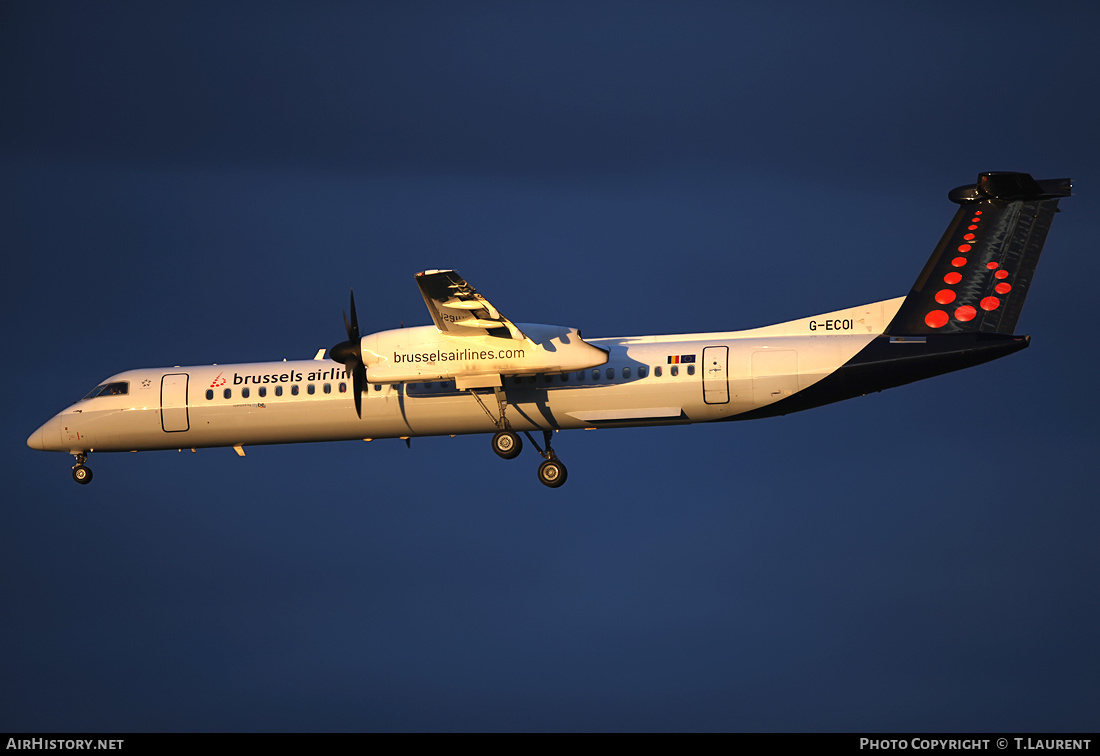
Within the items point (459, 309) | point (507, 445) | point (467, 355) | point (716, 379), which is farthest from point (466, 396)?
point (716, 379)

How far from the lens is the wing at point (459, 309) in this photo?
3466 cm

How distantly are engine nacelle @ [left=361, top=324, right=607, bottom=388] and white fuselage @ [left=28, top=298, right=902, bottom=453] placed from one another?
28.0 inches

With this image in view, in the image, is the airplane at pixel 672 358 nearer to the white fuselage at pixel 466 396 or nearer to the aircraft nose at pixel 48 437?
the white fuselage at pixel 466 396

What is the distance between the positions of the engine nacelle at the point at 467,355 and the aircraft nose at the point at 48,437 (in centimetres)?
1041

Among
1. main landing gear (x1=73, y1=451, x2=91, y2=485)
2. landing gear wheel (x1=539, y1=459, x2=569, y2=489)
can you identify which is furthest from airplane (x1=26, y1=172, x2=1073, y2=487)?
main landing gear (x1=73, y1=451, x2=91, y2=485)

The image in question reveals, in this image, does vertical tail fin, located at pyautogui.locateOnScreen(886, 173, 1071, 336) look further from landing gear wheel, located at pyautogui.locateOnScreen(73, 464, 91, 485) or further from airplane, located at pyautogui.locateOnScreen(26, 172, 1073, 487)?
landing gear wheel, located at pyautogui.locateOnScreen(73, 464, 91, 485)

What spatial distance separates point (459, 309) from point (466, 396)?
10.2 ft

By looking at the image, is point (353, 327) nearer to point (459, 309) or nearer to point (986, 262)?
point (459, 309)

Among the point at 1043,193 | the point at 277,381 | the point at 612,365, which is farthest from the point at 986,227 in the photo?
the point at 277,381

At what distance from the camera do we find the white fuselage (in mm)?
36000

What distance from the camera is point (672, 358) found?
120 feet

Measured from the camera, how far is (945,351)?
35125 millimetres
